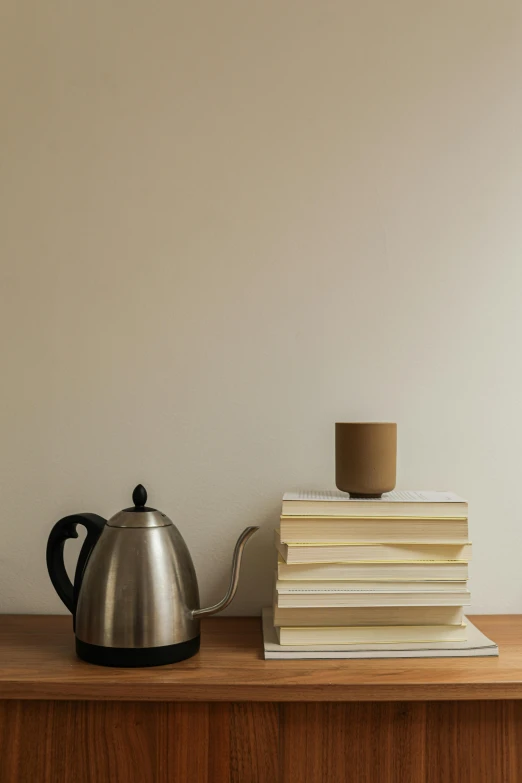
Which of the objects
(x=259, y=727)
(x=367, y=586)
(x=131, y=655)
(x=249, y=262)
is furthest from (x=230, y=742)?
(x=249, y=262)

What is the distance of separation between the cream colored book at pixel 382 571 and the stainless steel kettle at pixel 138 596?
4.2 inches

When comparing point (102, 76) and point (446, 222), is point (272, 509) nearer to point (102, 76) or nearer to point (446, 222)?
point (446, 222)

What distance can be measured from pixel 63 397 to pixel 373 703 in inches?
27.1

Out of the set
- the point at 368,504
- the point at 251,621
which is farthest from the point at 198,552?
the point at 368,504

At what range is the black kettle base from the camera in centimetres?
93

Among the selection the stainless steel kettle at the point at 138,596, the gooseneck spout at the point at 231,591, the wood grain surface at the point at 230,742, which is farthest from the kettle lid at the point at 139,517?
the wood grain surface at the point at 230,742

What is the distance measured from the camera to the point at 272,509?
1.21m

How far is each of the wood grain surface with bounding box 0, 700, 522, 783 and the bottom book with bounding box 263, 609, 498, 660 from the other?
83mm

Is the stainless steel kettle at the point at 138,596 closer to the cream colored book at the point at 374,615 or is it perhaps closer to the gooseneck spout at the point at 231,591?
the gooseneck spout at the point at 231,591

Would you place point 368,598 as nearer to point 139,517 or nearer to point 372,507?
point 372,507

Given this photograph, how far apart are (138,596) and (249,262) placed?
1.91 ft

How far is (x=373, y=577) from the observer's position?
1.00 metres

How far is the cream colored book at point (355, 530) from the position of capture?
1.00 m

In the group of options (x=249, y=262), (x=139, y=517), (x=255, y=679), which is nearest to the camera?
(x=255, y=679)
